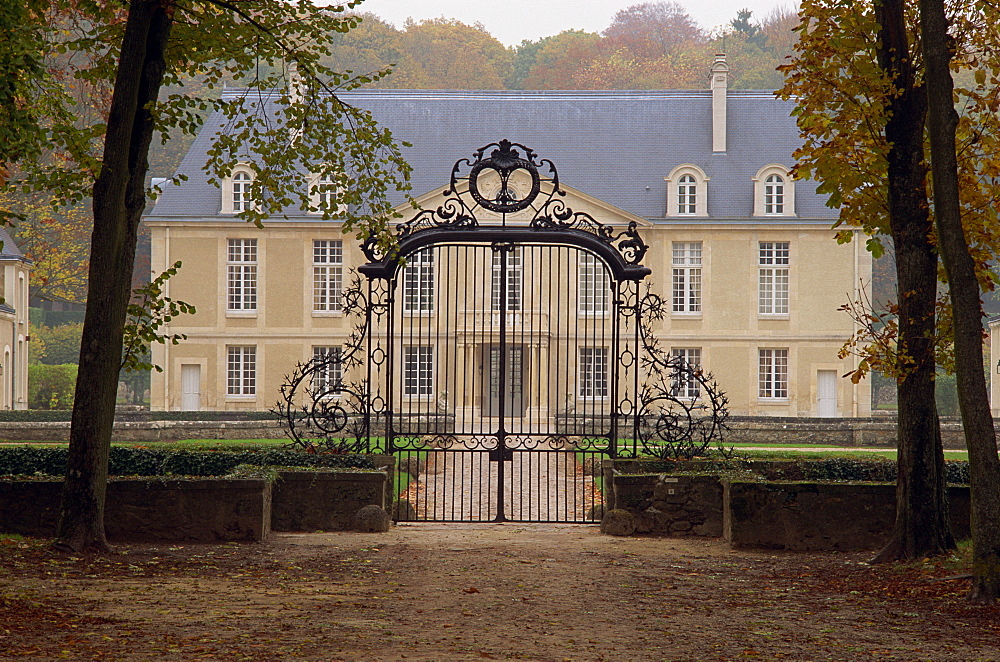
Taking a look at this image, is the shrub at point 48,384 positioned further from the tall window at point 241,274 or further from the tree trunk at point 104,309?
the tree trunk at point 104,309

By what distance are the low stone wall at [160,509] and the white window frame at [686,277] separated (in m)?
22.8

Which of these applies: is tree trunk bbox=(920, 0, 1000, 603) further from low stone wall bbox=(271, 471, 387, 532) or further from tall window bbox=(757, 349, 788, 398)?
tall window bbox=(757, 349, 788, 398)

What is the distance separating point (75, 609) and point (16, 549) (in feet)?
6.99

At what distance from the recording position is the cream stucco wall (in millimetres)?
30297

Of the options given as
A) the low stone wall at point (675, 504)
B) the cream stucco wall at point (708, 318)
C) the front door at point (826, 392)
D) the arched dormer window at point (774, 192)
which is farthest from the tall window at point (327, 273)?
the low stone wall at point (675, 504)

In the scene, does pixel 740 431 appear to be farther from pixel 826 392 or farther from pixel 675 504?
pixel 675 504

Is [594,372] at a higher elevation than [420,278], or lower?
lower

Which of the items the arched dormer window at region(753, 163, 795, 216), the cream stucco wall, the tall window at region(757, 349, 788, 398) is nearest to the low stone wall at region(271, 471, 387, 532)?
the cream stucco wall

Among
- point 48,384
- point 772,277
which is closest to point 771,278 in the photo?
point 772,277

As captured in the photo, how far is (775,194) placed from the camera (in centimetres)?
3058

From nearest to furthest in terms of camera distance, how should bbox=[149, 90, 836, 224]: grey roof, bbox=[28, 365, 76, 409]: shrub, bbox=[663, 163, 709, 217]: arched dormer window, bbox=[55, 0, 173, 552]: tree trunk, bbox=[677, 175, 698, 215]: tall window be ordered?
bbox=[55, 0, 173, 552]: tree trunk, bbox=[663, 163, 709, 217]: arched dormer window, bbox=[677, 175, 698, 215]: tall window, bbox=[149, 90, 836, 224]: grey roof, bbox=[28, 365, 76, 409]: shrub

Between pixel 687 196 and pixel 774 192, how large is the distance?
7.97 feet

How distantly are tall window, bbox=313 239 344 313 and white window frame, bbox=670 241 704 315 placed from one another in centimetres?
936

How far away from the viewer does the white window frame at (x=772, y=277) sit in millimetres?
30516
